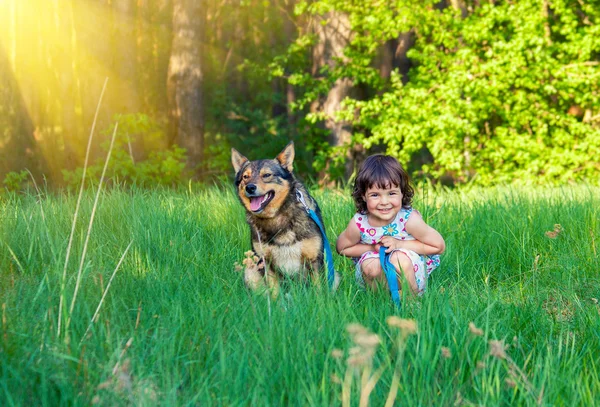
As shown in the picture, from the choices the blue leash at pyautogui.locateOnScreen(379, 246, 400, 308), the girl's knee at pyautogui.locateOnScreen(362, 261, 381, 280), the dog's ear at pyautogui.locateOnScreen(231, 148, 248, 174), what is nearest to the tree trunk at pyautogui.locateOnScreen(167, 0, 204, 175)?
the dog's ear at pyautogui.locateOnScreen(231, 148, 248, 174)

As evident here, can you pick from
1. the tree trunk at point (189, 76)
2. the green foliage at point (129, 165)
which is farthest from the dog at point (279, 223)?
the tree trunk at point (189, 76)

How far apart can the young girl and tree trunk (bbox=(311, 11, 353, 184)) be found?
31.0 ft

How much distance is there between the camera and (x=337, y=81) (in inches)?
559

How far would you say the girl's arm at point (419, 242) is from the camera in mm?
4297

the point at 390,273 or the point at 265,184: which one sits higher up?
the point at 265,184

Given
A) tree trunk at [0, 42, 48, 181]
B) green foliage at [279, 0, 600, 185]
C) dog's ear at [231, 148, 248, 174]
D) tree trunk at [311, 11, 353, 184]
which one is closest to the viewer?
dog's ear at [231, 148, 248, 174]

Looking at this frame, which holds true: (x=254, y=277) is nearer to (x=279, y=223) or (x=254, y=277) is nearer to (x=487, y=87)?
(x=279, y=223)

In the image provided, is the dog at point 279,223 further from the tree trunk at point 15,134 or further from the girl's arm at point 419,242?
the tree trunk at point 15,134

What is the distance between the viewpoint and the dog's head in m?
4.67

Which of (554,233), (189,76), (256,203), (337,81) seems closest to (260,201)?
(256,203)

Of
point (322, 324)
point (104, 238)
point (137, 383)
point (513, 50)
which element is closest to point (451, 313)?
point (322, 324)

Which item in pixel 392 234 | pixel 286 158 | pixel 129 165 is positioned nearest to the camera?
pixel 392 234

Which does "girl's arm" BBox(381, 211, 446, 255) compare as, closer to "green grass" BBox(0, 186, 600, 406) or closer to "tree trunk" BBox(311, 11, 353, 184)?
"green grass" BBox(0, 186, 600, 406)

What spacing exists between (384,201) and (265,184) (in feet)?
3.27
